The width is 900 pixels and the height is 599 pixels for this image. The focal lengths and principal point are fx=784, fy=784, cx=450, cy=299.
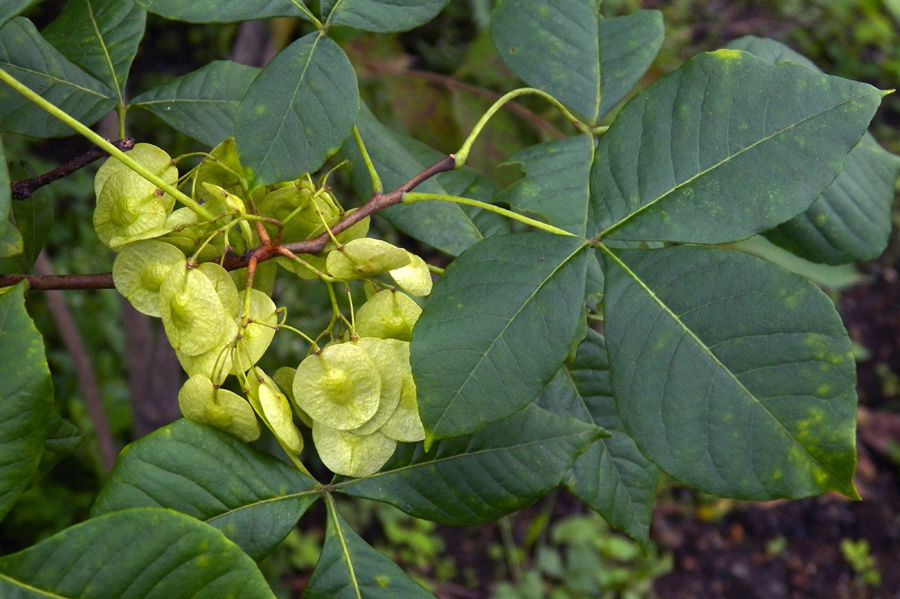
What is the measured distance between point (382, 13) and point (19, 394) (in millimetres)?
529

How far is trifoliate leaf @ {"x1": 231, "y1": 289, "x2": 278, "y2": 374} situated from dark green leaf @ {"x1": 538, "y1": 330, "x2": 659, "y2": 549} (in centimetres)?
41

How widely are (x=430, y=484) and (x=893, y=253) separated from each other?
3.94m

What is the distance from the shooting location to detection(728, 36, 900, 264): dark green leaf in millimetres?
1162

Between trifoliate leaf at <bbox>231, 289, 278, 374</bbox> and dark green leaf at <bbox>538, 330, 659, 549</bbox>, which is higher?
trifoliate leaf at <bbox>231, 289, 278, 374</bbox>

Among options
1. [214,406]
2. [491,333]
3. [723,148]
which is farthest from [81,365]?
[723,148]

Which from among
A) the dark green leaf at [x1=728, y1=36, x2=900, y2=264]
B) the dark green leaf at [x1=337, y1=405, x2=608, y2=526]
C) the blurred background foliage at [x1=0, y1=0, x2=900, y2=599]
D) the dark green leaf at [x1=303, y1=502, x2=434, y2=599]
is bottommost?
the blurred background foliage at [x1=0, y1=0, x2=900, y2=599]

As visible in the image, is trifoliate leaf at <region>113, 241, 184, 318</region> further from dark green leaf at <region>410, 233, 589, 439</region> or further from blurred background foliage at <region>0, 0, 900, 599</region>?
blurred background foliage at <region>0, 0, 900, 599</region>

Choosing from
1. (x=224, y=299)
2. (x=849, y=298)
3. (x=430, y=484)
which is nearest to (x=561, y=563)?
(x=849, y=298)

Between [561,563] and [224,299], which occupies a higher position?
[224,299]

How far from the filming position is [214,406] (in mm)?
810

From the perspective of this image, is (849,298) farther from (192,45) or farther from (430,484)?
(430,484)

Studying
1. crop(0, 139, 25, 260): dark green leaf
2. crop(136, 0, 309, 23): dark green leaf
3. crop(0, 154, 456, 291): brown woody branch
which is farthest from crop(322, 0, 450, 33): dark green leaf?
crop(0, 139, 25, 260): dark green leaf

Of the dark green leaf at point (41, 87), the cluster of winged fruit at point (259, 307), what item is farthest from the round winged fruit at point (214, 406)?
the dark green leaf at point (41, 87)

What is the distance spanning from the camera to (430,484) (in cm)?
90
